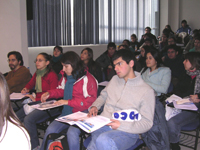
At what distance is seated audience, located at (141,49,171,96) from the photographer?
289cm

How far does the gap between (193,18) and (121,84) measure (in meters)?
8.70

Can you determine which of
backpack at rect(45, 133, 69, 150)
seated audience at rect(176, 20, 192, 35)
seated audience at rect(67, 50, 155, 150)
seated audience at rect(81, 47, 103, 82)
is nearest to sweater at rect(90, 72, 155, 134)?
seated audience at rect(67, 50, 155, 150)

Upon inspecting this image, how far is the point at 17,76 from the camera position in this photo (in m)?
3.47

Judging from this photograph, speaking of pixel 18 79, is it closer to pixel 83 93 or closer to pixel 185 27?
pixel 83 93

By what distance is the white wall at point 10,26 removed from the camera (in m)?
4.75

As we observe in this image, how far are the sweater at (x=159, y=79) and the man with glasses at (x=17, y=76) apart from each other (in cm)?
193

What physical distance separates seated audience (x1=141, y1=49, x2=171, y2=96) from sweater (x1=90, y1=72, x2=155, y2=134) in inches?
38.4

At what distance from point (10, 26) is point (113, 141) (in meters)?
4.04

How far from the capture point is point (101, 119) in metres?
1.80

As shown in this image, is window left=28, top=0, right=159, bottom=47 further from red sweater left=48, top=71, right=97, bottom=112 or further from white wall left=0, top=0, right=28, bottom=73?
red sweater left=48, top=71, right=97, bottom=112

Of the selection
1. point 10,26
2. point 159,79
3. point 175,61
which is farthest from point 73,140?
point 10,26

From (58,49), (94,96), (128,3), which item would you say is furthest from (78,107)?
(128,3)

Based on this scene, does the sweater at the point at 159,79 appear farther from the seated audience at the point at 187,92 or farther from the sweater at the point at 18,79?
the sweater at the point at 18,79

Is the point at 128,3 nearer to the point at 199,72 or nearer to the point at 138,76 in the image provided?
the point at 199,72
